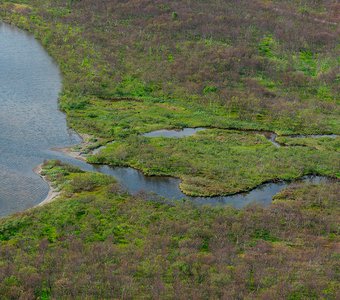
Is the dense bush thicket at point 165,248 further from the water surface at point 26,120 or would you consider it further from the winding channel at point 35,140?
the water surface at point 26,120

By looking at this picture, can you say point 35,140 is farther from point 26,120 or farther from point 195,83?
point 195,83

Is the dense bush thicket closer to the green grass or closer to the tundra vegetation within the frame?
the tundra vegetation

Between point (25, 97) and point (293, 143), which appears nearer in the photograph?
point (293, 143)

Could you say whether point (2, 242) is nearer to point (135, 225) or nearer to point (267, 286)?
point (135, 225)

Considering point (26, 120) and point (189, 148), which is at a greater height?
point (26, 120)

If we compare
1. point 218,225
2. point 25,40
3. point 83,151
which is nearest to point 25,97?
point 83,151

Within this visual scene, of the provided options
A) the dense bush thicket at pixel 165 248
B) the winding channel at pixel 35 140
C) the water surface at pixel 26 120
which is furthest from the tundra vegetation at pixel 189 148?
the water surface at pixel 26 120

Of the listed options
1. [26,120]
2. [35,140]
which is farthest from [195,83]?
[35,140]
